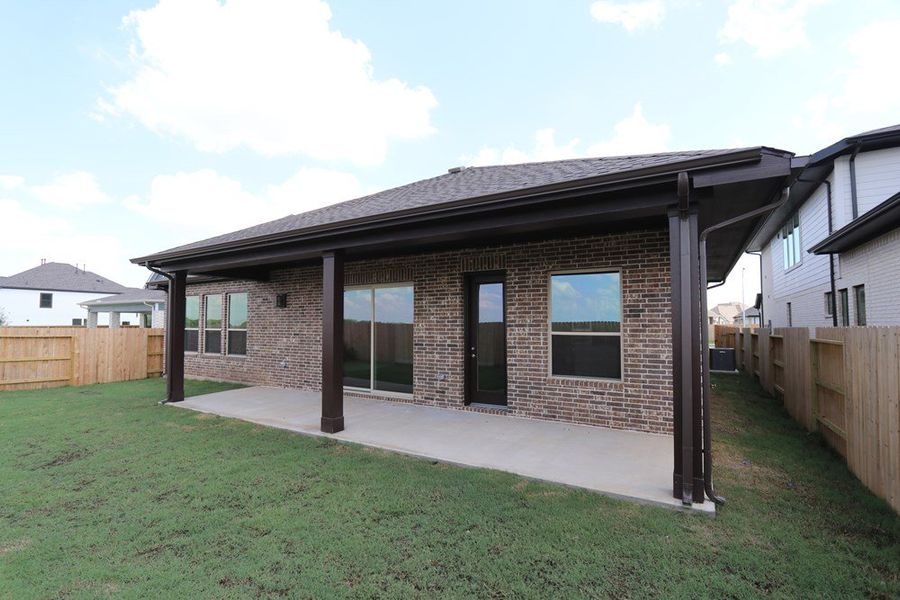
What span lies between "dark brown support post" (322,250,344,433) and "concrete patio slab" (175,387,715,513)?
0.27 metres

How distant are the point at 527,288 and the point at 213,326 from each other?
8577mm

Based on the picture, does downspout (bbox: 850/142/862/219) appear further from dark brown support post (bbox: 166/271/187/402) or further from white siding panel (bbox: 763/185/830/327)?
dark brown support post (bbox: 166/271/187/402)

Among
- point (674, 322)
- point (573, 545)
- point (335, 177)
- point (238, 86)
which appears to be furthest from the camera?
point (335, 177)

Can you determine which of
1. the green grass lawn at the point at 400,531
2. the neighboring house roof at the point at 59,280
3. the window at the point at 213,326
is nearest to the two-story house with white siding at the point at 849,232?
the green grass lawn at the point at 400,531

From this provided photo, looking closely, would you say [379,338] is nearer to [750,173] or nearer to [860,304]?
[750,173]

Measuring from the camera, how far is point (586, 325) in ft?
19.7

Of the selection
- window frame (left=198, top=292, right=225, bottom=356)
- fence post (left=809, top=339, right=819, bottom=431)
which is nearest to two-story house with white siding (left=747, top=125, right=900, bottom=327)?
fence post (left=809, top=339, right=819, bottom=431)

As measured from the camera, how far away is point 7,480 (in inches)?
159

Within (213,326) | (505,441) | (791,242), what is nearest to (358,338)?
(505,441)

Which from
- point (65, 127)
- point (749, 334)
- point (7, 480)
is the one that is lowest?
point (7, 480)

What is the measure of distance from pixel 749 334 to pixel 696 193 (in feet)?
34.5

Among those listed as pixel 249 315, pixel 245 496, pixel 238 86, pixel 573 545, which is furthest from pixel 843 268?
pixel 238 86

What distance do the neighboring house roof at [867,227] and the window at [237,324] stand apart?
12.1 metres

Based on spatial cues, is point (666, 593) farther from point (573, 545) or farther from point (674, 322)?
point (674, 322)
